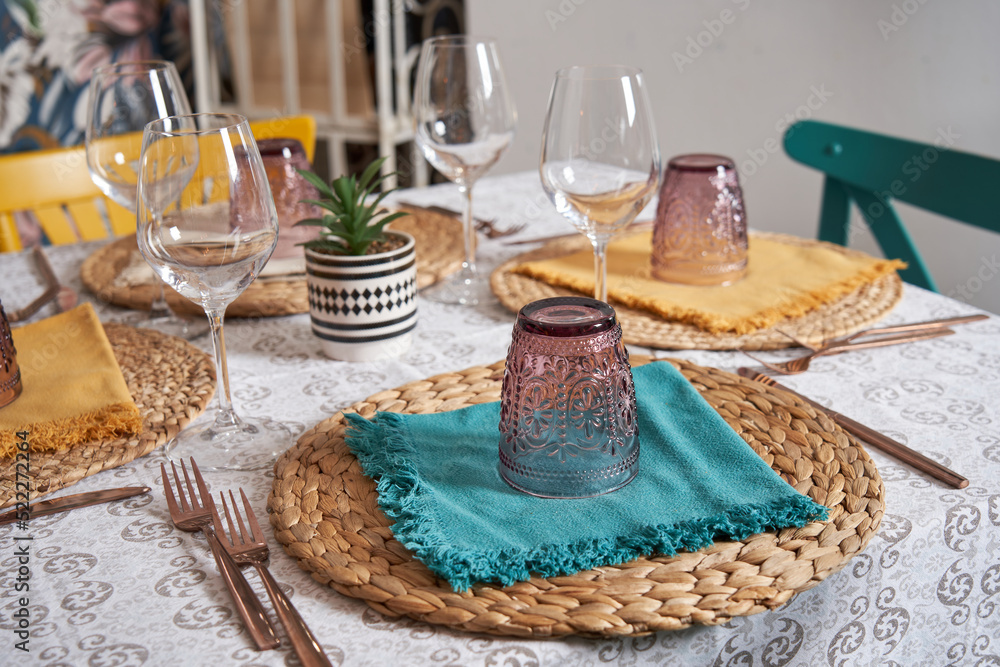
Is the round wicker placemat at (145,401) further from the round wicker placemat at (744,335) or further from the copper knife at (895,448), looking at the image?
the copper knife at (895,448)

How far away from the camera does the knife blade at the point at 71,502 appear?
591 mm

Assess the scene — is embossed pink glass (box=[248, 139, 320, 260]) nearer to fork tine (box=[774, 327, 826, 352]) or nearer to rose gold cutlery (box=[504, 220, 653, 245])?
rose gold cutlery (box=[504, 220, 653, 245])

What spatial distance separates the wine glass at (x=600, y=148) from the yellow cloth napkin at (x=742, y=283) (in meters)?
0.14

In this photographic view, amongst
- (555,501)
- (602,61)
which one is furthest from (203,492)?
(602,61)

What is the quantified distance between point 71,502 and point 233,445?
4.7 inches

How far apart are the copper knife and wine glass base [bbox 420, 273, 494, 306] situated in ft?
1.28

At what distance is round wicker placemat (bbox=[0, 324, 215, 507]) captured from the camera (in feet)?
2.10

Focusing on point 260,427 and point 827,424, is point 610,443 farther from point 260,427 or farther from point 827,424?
point 260,427

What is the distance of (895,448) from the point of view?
646mm

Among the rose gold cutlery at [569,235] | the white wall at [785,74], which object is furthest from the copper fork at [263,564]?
the white wall at [785,74]

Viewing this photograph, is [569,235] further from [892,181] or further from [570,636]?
[570,636]

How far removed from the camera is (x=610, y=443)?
562 mm

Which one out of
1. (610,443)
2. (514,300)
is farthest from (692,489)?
(514,300)

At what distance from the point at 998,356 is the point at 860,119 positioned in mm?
1535
